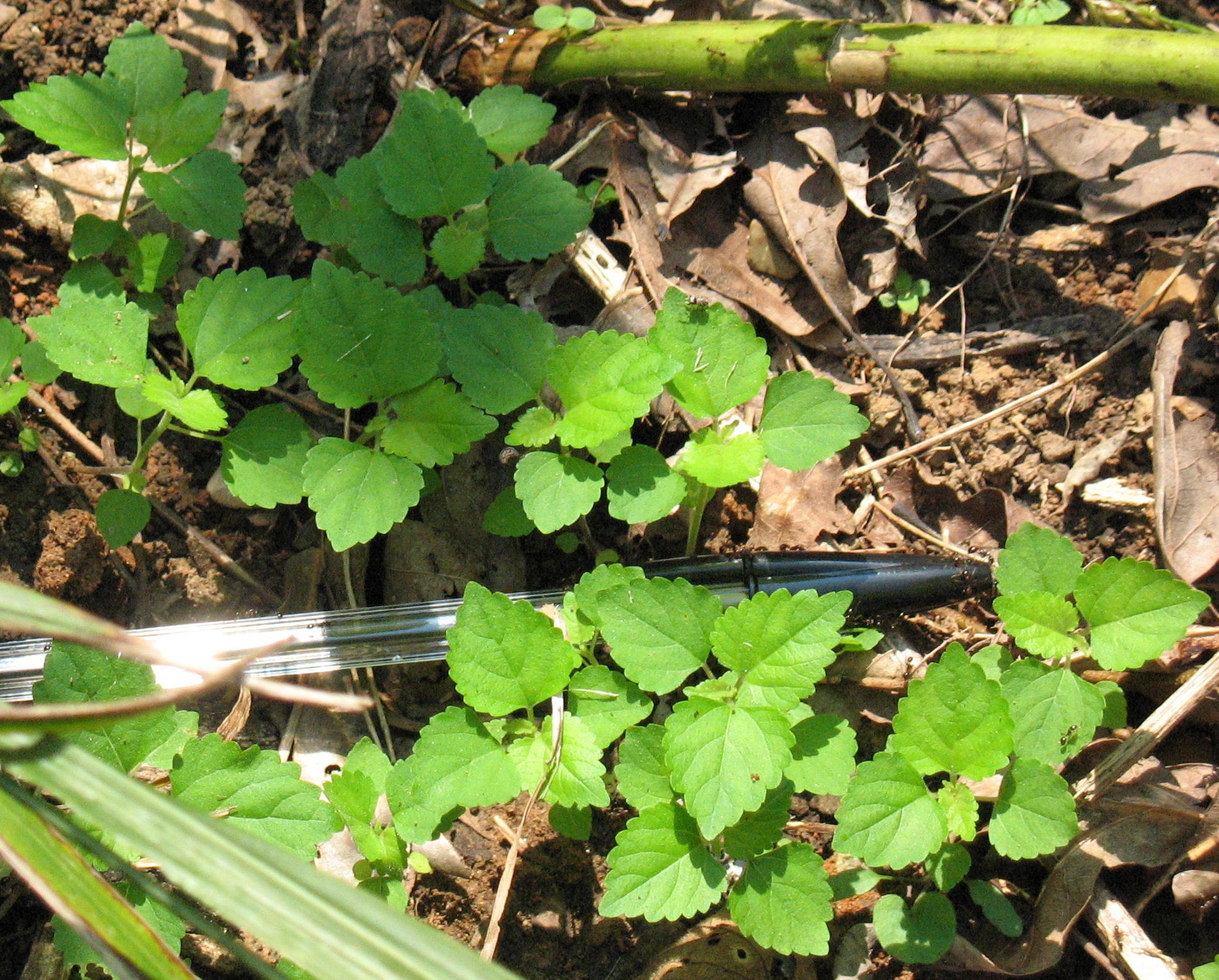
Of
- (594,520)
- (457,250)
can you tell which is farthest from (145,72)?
(594,520)

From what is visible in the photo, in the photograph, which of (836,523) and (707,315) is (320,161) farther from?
(836,523)

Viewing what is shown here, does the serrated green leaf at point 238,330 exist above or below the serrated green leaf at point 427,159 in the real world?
below

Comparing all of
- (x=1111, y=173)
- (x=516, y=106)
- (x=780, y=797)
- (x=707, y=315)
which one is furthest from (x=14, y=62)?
(x=1111, y=173)

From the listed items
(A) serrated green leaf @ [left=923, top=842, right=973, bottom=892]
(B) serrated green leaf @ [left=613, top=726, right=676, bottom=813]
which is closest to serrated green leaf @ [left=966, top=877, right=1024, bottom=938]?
(A) serrated green leaf @ [left=923, top=842, right=973, bottom=892]

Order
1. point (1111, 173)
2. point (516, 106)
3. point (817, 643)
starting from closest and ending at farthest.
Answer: point (817, 643) < point (516, 106) < point (1111, 173)

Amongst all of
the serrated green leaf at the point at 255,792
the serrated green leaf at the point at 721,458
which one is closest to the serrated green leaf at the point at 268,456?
the serrated green leaf at the point at 255,792

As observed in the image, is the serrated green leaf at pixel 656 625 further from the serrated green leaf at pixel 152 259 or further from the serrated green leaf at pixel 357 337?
the serrated green leaf at pixel 152 259
